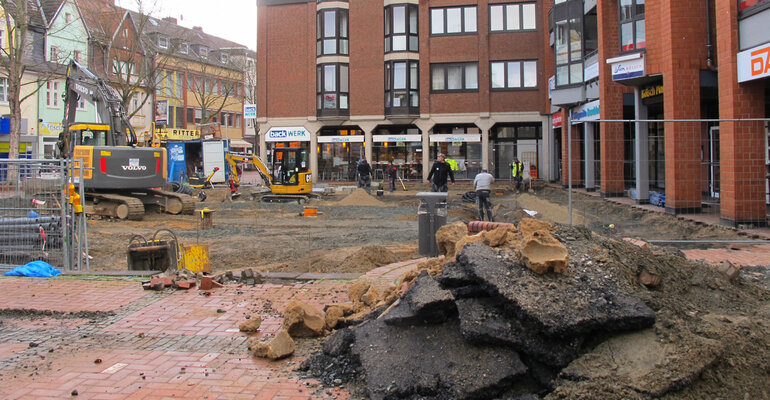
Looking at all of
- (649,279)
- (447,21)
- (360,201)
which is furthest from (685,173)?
(447,21)

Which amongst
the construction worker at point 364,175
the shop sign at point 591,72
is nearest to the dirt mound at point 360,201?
the construction worker at point 364,175

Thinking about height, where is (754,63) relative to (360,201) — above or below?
above

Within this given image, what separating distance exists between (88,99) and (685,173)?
18.6 metres

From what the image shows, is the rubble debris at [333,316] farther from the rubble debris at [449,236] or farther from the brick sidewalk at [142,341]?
the rubble debris at [449,236]

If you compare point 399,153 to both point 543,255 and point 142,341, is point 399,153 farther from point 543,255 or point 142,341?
point 543,255

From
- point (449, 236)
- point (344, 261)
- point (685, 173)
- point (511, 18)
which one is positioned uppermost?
point (511, 18)

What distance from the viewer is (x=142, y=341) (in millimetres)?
6117

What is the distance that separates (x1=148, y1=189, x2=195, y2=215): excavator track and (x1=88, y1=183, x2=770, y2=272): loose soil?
305 mm

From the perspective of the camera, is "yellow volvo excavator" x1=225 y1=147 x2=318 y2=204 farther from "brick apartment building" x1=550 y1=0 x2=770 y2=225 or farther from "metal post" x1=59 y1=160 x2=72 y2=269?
"metal post" x1=59 y1=160 x2=72 y2=269

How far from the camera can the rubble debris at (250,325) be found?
6.24 metres

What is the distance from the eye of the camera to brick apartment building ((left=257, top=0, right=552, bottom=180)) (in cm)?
3522

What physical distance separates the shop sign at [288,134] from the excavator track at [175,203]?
16.2m

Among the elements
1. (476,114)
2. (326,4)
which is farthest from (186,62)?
(476,114)

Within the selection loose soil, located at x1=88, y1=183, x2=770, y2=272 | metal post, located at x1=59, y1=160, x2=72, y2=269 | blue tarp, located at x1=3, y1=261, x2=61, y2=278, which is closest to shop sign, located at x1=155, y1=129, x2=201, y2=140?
loose soil, located at x1=88, y1=183, x2=770, y2=272
